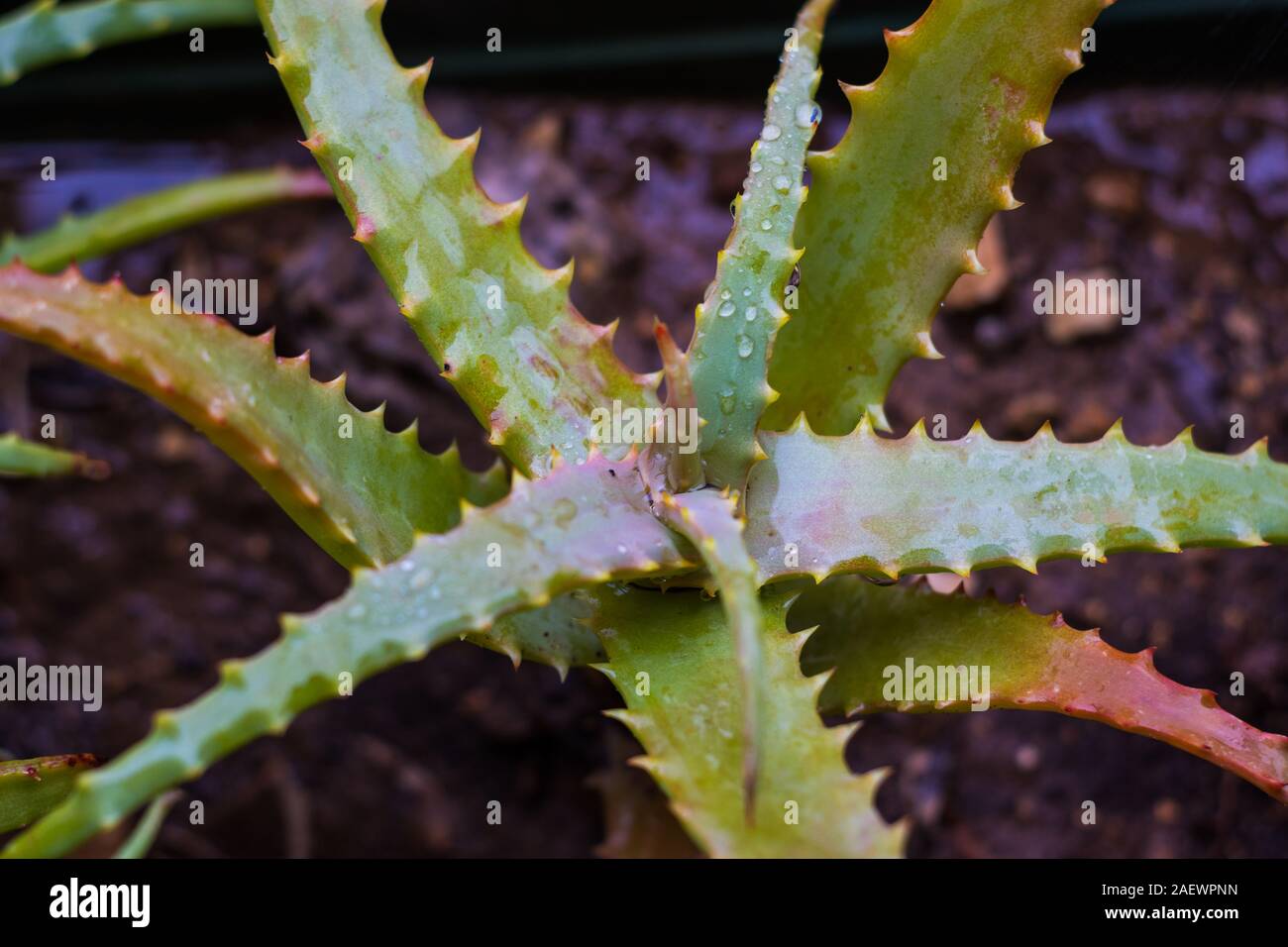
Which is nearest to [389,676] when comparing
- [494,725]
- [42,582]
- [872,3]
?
[494,725]

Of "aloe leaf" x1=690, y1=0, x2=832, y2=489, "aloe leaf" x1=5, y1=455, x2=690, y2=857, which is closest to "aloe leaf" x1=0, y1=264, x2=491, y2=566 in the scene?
"aloe leaf" x1=5, y1=455, x2=690, y2=857

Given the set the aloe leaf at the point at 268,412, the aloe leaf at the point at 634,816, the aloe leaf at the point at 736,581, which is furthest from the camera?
the aloe leaf at the point at 634,816

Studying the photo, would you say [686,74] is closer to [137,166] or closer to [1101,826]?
[137,166]

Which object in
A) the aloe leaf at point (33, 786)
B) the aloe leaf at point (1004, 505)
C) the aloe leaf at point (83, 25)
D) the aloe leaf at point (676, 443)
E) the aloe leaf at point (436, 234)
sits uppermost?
the aloe leaf at point (83, 25)

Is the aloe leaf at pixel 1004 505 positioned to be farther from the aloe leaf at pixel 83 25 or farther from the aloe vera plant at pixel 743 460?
the aloe leaf at pixel 83 25

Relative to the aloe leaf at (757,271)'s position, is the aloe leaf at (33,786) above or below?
below

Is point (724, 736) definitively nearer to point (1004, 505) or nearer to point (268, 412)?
point (1004, 505)

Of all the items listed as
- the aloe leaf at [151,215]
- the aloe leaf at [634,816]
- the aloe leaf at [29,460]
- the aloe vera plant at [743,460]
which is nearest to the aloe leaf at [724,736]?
the aloe vera plant at [743,460]
